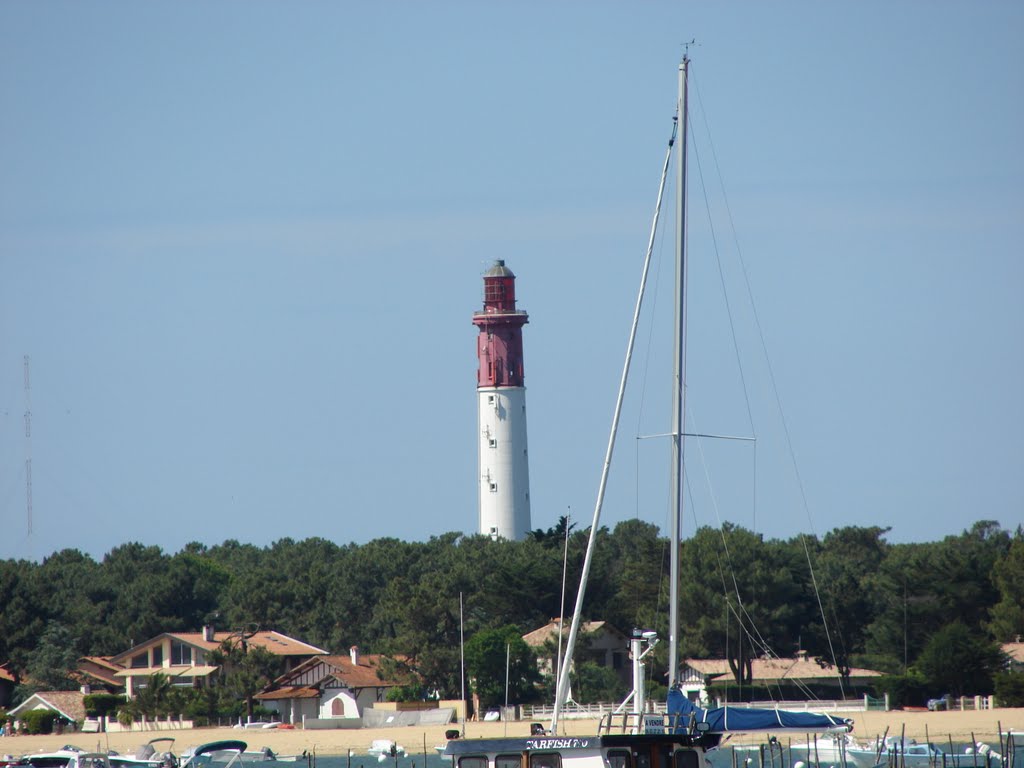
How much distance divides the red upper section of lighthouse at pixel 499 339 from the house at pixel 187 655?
2475cm

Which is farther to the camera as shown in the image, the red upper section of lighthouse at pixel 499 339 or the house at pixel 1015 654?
the red upper section of lighthouse at pixel 499 339

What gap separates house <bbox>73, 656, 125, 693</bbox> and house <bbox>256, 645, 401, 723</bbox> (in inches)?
408

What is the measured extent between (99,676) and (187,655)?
451 cm

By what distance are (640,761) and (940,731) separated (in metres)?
37.7

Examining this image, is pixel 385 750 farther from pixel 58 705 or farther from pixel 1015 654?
pixel 1015 654

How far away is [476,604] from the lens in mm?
85750

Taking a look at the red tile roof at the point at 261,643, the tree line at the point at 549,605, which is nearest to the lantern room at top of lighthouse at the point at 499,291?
the tree line at the point at 549,605

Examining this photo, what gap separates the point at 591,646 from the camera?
80.6 meters

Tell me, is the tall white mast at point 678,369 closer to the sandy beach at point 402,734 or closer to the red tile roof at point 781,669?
the sandy beach at point 402,734

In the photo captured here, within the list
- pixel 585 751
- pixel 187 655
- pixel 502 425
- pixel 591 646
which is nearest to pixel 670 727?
pixel 585 751

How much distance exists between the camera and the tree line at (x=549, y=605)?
7562 centimetres

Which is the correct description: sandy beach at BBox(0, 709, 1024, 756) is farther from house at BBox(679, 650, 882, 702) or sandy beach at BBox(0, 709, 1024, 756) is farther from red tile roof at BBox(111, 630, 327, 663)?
house at BBox(679, 650, 882, 702)

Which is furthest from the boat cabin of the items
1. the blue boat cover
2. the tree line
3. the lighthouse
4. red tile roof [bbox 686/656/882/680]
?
the lighthouse

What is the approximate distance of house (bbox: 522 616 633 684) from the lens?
255 feet
